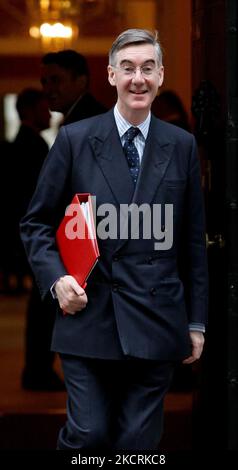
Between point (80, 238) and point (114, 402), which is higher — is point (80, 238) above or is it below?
above

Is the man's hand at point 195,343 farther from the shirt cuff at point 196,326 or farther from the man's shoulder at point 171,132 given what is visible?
the man's shoulder at point 171,132

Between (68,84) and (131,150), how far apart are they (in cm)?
141

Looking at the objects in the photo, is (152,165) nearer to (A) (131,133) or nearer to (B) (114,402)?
(A) (131,133)

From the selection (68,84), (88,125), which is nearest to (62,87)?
(68,84)

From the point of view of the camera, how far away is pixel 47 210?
167 inches

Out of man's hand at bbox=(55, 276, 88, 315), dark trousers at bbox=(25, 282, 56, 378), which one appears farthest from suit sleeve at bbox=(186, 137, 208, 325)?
dark trousers at bbox=(25, 282, 56, 378)

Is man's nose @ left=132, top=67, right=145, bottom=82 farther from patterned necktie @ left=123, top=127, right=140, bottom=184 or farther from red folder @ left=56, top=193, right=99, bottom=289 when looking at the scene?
red folder @ left=56, top=193, right=99, bottom=289

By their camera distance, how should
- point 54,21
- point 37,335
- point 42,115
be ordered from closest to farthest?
point 54,21, point 42,115, point 37,335

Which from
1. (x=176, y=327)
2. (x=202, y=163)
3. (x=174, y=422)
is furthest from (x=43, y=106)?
(x=176, y=327)

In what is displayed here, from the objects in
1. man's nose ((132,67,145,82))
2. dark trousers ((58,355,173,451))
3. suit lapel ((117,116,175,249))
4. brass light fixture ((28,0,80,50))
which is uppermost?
brass light fixture ((28,0,80,50))

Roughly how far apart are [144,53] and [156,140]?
0.31 m

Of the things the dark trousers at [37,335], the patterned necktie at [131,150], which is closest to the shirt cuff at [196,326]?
the patterned necktie at [131,150]

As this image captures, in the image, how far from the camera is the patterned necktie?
424 centimetres

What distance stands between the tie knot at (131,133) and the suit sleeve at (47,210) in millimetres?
208
